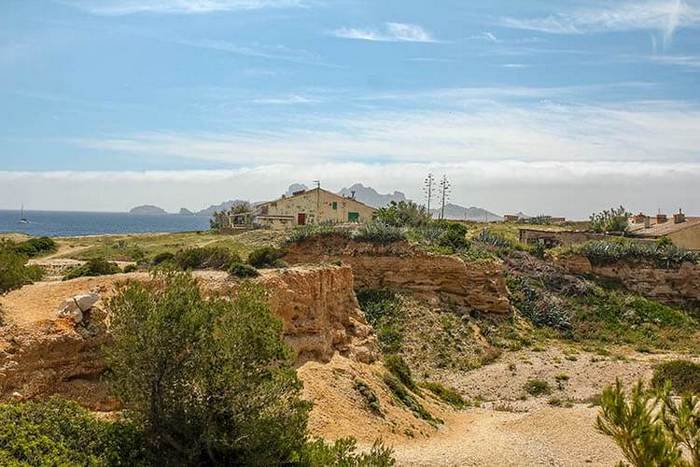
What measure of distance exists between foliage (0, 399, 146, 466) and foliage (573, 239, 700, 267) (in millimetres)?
39393

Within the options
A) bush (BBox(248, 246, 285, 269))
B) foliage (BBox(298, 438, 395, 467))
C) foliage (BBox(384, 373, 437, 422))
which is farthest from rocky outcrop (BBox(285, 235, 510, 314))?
foliage (BBox(298, 438, 395, 467))

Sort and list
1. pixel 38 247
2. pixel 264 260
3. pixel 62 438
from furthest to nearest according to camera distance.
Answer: pixel 38 247
pixel 264 260
pixel 62 438

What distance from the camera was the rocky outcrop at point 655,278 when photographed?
143 ft

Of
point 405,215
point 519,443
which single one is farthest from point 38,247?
point 519,443

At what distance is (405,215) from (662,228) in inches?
1030

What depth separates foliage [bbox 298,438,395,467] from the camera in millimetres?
12815

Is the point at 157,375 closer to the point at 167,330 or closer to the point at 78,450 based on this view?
the point at 167,330

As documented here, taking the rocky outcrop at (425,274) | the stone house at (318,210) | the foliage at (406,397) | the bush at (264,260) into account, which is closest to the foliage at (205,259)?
the bush at (264,260)

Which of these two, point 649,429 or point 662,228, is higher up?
point 662,228

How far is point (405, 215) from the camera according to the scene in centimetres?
5181

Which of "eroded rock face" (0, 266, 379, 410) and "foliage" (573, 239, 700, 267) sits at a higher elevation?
"foliage" (573, 239, 700, 267)

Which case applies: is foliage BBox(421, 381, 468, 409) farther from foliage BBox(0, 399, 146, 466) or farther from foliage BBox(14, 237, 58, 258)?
foliage BBox(14, 237, 58, 258)

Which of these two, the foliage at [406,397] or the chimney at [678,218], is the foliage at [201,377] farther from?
the chimney at [678,218]

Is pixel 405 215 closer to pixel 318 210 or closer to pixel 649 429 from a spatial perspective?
pixel 318 210
